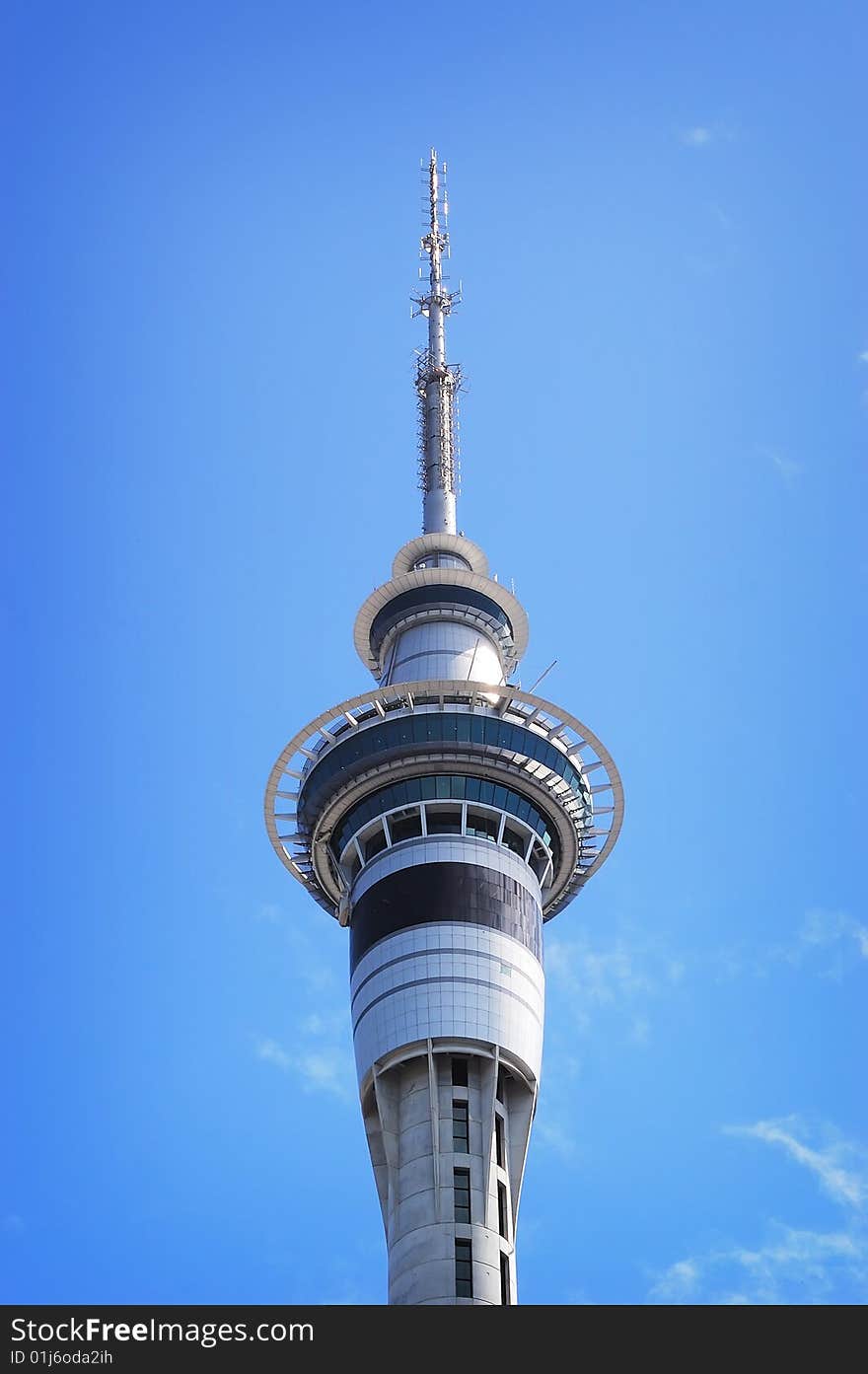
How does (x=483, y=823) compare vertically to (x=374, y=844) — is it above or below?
above

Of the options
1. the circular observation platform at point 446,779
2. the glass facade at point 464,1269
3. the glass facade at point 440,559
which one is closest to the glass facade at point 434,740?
the circular observation platform at point 446,779

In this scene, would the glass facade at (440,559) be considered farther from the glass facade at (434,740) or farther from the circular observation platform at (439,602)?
the glass facade at (434,740)

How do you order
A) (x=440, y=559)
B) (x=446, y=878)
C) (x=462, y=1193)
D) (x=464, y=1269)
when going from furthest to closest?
(x=440, y=559) < (x=446, y=878) < (x=462, y=1193) < (x=464, y=1269)

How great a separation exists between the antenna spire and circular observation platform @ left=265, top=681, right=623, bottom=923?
1173 inches

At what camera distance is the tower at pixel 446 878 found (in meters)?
84.2

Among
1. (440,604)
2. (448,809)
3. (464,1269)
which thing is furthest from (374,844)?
(464,1269)

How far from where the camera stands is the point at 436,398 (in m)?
139

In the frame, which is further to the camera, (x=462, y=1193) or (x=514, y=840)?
(x=514, y=840)

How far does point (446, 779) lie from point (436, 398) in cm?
4987

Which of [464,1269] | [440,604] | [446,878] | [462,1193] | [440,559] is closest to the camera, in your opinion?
[464,1269]

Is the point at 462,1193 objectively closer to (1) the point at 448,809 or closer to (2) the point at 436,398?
(1) the point at 448,809

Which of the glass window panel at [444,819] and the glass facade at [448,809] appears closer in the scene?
the glass window panel at [444,819]

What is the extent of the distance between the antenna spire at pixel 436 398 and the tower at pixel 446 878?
8.16 metres
